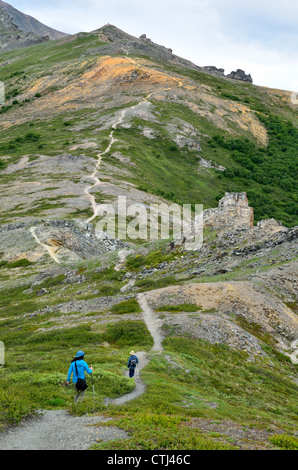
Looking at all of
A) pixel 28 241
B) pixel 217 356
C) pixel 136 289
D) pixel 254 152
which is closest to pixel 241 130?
pixel 254 152

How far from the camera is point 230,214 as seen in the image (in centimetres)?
5672

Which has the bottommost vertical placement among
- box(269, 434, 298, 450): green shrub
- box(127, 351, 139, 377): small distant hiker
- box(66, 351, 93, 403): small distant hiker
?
box(127, 351, 139, 377): small distant hiker

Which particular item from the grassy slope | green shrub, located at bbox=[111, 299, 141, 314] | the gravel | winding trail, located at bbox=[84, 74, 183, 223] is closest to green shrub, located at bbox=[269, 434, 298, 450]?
the gravel

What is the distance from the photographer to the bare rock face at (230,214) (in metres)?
55.4

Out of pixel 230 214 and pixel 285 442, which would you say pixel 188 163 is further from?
pixel 285 442

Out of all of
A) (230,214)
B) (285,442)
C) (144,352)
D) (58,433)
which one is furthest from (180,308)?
(230,214)

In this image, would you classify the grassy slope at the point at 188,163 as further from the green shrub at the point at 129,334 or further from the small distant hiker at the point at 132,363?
the small distant hiker at the point at 132,363

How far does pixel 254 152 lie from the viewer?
182 m

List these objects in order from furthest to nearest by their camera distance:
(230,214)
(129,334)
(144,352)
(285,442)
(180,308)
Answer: (230,214), (180,308), (129,334), (144,352), (285,442)

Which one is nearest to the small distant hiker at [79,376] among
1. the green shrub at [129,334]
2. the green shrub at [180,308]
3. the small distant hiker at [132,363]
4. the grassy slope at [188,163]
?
the small distant hiker at [132,363]

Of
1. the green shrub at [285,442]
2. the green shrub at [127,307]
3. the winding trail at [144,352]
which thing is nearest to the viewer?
the green shrub at [285,442]

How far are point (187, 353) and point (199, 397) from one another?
7017mm

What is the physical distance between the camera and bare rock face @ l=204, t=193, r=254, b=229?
2181 inches

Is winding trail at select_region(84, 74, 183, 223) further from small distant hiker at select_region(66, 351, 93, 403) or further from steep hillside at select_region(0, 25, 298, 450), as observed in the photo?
small distant hiker at select_region(66, 351, 93, 403)
